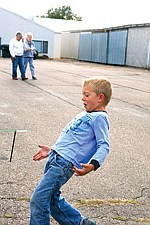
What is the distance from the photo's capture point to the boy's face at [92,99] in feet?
10.1

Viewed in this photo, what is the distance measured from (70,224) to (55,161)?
58cm

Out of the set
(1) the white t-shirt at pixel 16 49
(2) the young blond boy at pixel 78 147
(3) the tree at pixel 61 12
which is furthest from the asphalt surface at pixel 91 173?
(3) the tree at pixel 61 12

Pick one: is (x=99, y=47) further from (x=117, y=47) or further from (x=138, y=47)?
(x=138, y=47)

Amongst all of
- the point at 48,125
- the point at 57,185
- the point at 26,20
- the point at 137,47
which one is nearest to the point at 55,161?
the point at 57,185

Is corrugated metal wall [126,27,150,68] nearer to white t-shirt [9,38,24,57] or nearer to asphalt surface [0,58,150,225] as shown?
white t-shirt [9,38,24,57]

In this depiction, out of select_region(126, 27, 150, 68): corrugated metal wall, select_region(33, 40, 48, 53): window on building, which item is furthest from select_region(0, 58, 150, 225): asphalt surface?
select_region(33, 40, 48, 53): window on building

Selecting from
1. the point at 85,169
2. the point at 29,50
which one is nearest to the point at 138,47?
the point at 29,50

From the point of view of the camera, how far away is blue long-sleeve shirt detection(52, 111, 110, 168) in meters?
3.08

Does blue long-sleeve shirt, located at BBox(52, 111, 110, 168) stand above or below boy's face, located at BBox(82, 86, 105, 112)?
below

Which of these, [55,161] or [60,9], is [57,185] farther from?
[60,9]

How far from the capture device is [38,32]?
49.8 m

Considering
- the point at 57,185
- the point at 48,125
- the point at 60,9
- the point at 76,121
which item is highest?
the point at 60,9

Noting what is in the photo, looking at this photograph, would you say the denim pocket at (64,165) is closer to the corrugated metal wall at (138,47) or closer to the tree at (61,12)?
the corrugated metal wall at (138,47)

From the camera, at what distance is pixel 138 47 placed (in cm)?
3409
